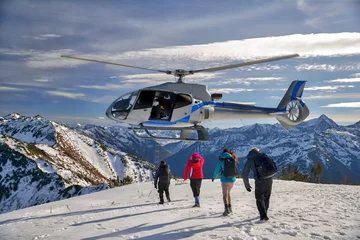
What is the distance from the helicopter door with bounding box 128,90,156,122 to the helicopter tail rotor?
9.52m

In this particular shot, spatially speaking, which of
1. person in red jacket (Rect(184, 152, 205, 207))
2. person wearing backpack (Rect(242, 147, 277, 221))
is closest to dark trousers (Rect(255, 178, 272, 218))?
person wearing backpack (Rect(242, 147, 277, 221))

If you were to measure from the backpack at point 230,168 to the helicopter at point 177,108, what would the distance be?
5.49 metres

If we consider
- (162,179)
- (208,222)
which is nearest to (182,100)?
(162,179)

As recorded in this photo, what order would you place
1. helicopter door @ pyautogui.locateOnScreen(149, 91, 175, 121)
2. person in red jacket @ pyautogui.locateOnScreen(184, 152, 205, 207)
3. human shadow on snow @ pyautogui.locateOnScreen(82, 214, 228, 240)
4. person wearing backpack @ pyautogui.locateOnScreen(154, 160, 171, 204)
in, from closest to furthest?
human shadow on snow @ pyautogui.locateOnScreen(82, 214, 228, 240)
person in red jacket @ pyautogui.locateOnScreen(184, 152, 205, 207)
person wearing backpack @ pyautogui.locateOnScreen(154, 160, 171, 204)
helicopter door @ pyautogui.locateOnScreen(149, 91, 175, 121)

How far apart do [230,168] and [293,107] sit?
461 inches

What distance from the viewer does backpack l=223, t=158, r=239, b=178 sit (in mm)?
11445

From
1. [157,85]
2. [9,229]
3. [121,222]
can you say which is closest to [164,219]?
[121,222]

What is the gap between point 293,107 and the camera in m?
21.0

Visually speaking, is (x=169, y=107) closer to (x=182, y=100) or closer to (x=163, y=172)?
(x=182, y=100)

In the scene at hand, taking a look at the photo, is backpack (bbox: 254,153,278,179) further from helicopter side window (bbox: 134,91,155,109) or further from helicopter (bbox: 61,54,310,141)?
helicopter side window (bbox: 134,91,155,109)

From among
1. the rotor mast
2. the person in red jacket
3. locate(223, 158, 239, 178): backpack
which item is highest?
the rotor mast

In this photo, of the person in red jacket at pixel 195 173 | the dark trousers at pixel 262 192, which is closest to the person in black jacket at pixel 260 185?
the dark trousers at pixel 262 192

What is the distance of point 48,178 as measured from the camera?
117250mm

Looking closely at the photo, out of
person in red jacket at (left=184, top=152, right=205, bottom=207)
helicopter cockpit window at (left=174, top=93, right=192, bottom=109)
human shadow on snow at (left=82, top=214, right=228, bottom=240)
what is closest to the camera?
human shadow on snow at (left=82, top=214, right=228, bottom=240)
